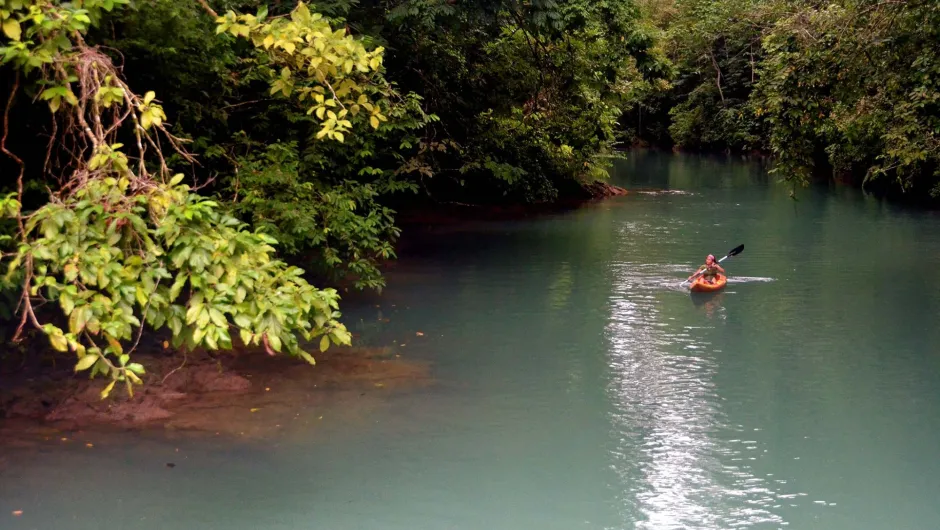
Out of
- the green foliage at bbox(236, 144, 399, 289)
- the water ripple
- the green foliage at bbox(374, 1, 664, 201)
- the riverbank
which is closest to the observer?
the water ripple

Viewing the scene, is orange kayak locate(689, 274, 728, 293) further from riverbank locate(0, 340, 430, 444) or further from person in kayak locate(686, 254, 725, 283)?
riverbank locate(0, 340, 430, 444)

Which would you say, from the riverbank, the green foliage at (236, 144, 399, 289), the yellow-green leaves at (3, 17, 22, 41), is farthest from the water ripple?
the yellow-green leaves at (3, 17, 22, 41)

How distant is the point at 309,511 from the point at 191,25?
4.66 m

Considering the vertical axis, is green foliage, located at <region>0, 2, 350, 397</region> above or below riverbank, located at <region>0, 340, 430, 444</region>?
above

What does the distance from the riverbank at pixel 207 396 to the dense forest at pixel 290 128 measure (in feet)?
1.19

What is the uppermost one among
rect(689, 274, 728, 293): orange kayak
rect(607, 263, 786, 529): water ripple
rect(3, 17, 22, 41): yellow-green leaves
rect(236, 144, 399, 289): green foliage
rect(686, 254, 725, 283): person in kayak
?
rect(3, 17, 22, 41): yellow-green leaves

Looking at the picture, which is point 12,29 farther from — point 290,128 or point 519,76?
point 519,76

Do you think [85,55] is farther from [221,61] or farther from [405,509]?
[221,61]

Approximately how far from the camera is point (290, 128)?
479 inches

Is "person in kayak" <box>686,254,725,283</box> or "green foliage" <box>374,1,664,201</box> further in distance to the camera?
"green foliage" <box>374,1,664,201</box>

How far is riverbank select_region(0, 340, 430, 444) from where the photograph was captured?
29.0 ft

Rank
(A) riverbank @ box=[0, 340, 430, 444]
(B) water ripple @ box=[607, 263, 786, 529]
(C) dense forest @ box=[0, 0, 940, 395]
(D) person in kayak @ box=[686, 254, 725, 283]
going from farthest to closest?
A: (D) person in kayak @ box=[686, 254, 725, 283]
(A) riverbank @ box=[0, 340, 430, 444]
(B) water ripple @ box=[607, 263, 786, 529]
(C) dense forest @ box=[0, 0, 940, 395]

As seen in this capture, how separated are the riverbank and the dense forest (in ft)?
1.19

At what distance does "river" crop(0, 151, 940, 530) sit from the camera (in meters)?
7.36
